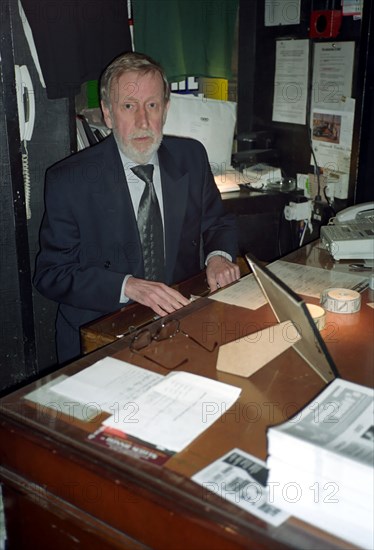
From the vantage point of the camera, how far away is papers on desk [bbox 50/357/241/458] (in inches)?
42.5

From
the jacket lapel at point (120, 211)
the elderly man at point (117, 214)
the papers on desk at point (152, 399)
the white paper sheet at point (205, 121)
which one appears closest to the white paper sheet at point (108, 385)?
the papers on desk at point (152, 399)

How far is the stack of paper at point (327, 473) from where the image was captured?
854 mm

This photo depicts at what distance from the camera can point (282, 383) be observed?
4.11 feet

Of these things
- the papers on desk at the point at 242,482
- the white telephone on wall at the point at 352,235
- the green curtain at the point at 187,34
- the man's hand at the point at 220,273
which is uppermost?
the green curtain at the point at 187,34

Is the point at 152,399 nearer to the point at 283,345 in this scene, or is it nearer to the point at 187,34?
the point at 283,345

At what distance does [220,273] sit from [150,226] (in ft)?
1.02

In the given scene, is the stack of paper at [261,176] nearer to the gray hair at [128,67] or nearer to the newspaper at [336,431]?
the gray hair at [128,67]

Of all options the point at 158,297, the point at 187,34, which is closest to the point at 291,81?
the point at 187,34

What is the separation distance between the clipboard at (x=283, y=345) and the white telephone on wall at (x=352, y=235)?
0.61 m

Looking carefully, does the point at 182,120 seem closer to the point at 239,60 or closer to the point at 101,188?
the point at 239,60

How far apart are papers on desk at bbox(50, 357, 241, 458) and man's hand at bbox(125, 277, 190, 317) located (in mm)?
406

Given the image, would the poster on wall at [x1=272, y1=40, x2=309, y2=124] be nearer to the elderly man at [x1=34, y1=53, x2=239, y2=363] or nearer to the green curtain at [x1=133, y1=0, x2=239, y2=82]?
the green curtain at [x1=133, y1=0, x2=239, y2=82]

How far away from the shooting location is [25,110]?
2.50m

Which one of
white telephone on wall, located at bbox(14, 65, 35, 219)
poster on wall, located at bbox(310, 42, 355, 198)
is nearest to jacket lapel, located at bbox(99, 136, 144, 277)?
white telephone on wall, located at bbox(14, 65, 35, 219)
